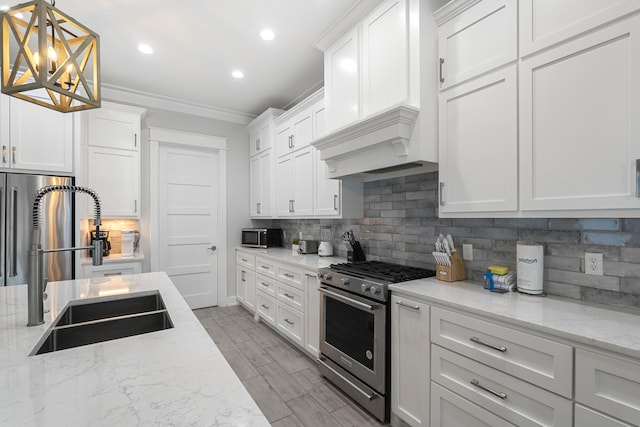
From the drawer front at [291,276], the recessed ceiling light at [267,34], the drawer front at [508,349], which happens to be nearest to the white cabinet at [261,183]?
the drawer front at [291,276]

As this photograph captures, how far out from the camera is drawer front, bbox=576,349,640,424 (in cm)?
104

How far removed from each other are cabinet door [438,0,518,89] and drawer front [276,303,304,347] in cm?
237

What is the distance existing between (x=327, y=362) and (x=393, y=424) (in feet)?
2.23

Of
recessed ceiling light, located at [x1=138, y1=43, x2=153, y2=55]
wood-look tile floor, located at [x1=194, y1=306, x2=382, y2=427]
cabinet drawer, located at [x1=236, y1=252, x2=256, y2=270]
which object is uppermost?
recessed ceiling light, located at [x1=138, y1=43, x2=153, y2=55]

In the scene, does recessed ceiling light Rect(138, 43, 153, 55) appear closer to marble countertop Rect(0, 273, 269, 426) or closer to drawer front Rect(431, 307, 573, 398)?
marble countertop Rect(0, 273, 269, 426)

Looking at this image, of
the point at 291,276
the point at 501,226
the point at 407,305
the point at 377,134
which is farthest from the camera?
the point at 291,276

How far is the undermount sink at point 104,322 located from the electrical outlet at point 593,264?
6.80 feet

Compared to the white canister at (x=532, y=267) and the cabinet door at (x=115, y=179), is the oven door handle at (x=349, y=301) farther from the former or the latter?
the cabinet door at (x=115, y=179)

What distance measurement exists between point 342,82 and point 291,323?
2364mm

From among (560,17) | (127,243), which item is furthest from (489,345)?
(127,243)

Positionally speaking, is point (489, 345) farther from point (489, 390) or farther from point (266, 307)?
point (266, 307)

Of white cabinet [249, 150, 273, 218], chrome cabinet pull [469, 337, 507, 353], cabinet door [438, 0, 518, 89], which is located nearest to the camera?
chrome cabinet pull [469, 337, 507, 353]

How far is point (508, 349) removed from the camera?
137cm

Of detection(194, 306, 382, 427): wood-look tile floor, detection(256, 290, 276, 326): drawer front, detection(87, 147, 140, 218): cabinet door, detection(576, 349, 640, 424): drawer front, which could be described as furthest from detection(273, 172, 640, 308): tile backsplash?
detection(87, 147, 140, 218): cabinet door
